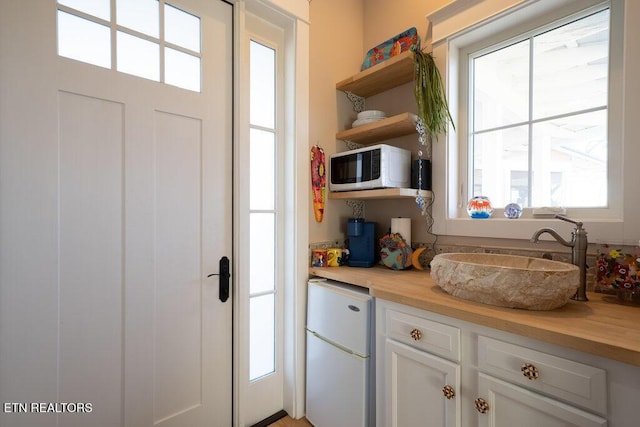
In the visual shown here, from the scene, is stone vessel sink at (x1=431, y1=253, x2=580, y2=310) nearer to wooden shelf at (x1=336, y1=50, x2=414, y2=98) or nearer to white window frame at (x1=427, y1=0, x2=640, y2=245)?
white window frame at (x1=427, y1=0, x2=640, y2=245)

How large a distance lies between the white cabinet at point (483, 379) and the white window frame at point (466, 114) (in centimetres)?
69

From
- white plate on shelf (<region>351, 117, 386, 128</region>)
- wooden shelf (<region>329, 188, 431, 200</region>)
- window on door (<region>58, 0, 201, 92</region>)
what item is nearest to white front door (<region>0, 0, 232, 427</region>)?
window on door (<region>58, 0, 201, 92</region>)

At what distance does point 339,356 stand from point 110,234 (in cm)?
119

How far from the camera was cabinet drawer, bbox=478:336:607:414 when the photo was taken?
0.80 m

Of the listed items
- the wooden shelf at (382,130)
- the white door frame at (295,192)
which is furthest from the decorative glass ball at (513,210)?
the white door frame at (295,192)

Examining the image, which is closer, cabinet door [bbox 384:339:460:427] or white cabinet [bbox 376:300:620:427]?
white cabinet [bbox 376:300:620:427]

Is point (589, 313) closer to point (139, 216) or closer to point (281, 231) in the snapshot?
point (281, 231)

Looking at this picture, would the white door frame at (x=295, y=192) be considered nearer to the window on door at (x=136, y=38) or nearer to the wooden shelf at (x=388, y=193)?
the wooden shelf at (x=388, y=193)

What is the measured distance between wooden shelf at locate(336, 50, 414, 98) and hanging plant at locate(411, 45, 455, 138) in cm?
8

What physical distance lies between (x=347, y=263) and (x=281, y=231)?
0.48m

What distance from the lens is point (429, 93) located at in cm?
165

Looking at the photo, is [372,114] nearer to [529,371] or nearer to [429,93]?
[429,93]

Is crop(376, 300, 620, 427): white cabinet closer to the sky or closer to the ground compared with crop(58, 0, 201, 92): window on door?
closer to the ground

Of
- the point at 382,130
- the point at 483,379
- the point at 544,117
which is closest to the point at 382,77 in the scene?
the point at 382,130
